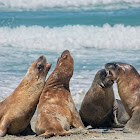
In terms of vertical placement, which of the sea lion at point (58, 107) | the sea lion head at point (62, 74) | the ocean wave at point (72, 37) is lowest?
the ocean wave at point (72, 37)

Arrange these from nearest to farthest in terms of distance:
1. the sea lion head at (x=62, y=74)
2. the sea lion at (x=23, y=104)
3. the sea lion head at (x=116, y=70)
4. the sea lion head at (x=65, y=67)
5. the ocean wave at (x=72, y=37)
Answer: the sea lion at (x=23, y=104) < the sea lion head at (x=116, y=70) < the sea lion head at (x=62, y=74) < the sea lion head at (x=65, y=67) < the ocean wave at (x=72, y=37)

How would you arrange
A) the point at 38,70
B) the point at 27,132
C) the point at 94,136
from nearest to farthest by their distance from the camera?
the point at 94,136, the point at 27,132, the point at 38,70

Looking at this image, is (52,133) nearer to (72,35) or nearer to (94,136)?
(94,136)

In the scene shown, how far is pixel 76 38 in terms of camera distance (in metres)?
21.7

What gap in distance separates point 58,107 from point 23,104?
673 millimetres

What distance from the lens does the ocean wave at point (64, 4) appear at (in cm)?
2967

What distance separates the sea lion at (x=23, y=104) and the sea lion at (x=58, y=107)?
0.60 feet

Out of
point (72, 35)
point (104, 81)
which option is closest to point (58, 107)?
point (104, 81)

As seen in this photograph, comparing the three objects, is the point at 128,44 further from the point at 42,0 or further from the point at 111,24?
the point at 42,0

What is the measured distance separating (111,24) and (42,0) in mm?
7722

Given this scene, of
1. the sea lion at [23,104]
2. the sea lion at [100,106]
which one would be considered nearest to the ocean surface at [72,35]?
the sea lion at [100,106]

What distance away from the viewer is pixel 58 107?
7078mm

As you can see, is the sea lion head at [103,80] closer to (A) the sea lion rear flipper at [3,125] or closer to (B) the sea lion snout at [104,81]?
(B) the sea lion snout at [104,81]

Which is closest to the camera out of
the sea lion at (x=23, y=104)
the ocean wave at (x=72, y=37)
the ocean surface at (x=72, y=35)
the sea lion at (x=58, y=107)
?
the sea lion at (x=58, y=107)
